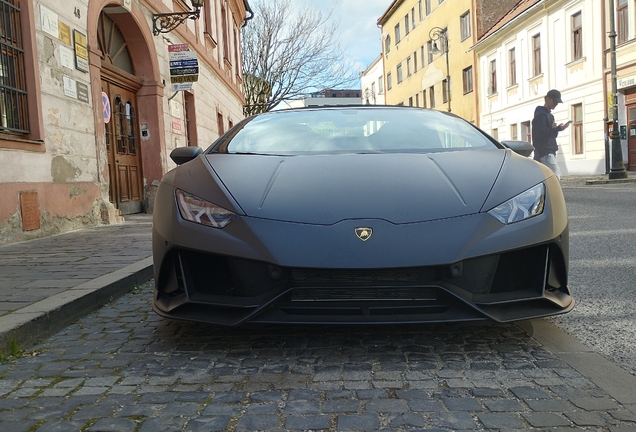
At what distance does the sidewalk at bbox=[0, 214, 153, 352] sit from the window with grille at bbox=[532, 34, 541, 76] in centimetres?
2327

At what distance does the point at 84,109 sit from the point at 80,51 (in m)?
0.77

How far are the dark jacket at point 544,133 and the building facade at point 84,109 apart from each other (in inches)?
241

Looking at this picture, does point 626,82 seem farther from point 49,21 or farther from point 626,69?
point 49,21

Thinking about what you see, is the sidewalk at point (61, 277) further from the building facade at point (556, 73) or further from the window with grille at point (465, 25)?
the window with grille at point (465, 25)

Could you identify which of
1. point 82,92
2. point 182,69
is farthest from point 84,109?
point 182,69

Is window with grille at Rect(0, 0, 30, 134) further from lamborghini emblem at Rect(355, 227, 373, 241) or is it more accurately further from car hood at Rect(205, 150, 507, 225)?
lamborghini emblem at Rect(355, 227, 373, 241)

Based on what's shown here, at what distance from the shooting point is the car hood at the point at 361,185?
268 cm

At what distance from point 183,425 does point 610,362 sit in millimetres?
1696

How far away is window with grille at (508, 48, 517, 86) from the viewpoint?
96.6ft

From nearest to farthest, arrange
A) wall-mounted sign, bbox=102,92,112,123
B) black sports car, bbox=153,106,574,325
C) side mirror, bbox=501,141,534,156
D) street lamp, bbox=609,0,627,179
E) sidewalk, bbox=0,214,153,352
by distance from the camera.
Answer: black sports car, bbox=153,106,574,325
sidewalk, bbox=0,214,153,352
side mirror, bbox=501,141,534,156
wall-mounted sign, bbox=102,92,112,123
street lamp, bbox=609,0,627,179

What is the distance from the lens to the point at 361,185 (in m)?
2.87

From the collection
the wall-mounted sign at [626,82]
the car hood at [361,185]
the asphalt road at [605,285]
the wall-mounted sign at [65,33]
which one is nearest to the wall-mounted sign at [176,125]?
the wall-mounted sign at [65,33]

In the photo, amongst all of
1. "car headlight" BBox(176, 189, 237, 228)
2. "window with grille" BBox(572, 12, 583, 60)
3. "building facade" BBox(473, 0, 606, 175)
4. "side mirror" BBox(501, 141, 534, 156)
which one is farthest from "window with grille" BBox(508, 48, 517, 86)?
"car headlight" BBox(176, 189, 237, 228)

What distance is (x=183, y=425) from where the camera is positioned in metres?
2.02
